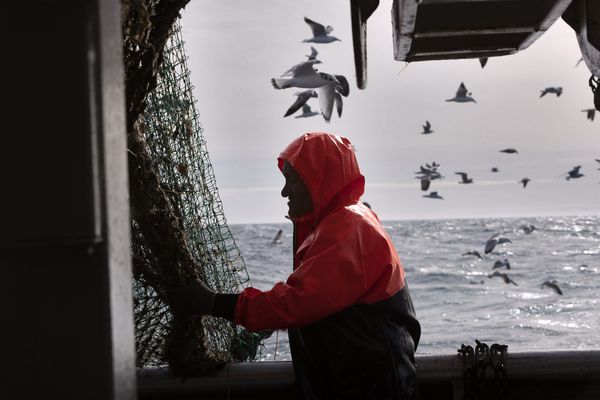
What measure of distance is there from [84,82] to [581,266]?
32.2 m

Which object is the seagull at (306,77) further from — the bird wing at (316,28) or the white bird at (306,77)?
the bird wing at (316,28)

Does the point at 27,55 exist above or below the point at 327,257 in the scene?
above

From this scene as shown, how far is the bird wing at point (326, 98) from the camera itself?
964 centimetres

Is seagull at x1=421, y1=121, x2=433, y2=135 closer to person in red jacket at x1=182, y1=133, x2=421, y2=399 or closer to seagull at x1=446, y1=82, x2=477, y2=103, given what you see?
seagull at x1=446, y1=82, x2=477, y2=103

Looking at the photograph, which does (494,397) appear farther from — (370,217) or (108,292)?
(108,292)

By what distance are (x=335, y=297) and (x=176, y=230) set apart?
92cm

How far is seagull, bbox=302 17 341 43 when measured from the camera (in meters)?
12.3

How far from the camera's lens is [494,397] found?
3783 mm

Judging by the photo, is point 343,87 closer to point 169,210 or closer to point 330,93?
point 330,93

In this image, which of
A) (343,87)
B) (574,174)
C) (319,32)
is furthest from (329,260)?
(574,174)

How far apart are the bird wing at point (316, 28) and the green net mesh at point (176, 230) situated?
8.89 metres

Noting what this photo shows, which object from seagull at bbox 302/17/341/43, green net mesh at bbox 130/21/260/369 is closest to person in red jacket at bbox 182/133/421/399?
green net mesh at bbox 130/21/260/369

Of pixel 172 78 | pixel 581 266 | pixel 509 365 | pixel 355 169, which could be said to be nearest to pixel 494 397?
pixel 509 365

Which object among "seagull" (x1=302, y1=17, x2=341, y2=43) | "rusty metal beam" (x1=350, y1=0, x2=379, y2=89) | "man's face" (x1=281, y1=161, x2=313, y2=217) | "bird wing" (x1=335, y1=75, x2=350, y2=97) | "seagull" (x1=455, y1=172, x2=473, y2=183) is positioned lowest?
"seagull" (x1=455, y1=172, x2=473, y2=183)
